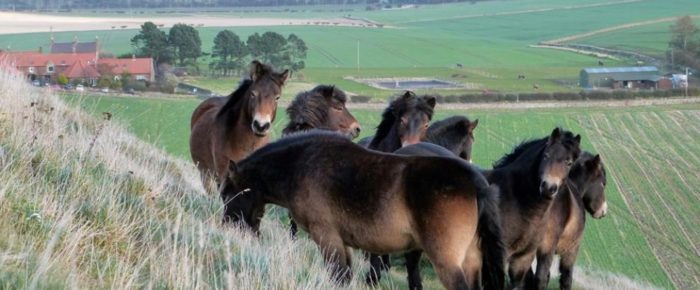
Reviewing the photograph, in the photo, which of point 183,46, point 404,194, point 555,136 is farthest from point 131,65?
point 404,194

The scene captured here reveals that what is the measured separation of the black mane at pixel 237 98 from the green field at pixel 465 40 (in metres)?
42.3

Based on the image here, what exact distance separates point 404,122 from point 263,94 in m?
2.31

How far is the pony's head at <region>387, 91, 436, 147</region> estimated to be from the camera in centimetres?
1251

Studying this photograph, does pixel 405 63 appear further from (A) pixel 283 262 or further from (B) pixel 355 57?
(A) pixel 283 262

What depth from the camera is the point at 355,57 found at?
92.9 metres

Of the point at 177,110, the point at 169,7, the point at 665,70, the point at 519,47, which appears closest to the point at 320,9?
the point at 169,7

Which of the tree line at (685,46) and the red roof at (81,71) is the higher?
the red roof at (81,71)

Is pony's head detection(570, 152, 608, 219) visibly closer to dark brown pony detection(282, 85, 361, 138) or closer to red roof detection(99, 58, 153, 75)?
dark brown pony detection(282, 85, 361, 138)

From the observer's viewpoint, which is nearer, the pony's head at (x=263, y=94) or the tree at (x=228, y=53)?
the pony's head at (x=263, y=94)

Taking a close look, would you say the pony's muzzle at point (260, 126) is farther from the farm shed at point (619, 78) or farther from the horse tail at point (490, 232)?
the farm shed at point (619, 78)

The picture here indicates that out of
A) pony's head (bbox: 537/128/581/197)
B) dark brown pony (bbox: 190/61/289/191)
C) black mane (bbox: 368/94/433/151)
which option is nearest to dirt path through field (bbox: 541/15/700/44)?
Answer: black mane (bbox: 368/94/433/151)

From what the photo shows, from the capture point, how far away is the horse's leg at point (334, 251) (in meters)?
7.91

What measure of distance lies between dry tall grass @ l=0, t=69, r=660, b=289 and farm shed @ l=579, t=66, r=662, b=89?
212ft

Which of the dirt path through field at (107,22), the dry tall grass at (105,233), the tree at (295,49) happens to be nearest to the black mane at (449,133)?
the dry tall grass at (105,233)
